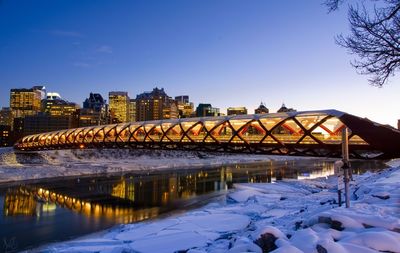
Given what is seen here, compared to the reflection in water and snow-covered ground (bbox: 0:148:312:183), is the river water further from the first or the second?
snow-covered ground (bbox: 0:148:312:183)

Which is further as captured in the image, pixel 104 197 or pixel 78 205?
pixel 104 197

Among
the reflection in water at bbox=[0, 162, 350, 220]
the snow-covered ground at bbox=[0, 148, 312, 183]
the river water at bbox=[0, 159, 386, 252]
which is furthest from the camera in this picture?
the snow-covered ground at bbox=[0, 148, 312, 183]

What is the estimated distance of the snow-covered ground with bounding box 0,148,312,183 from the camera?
6035 centimetres

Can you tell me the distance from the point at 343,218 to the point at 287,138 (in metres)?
26.1

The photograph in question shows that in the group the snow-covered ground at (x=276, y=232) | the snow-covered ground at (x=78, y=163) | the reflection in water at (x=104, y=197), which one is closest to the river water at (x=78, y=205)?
the reflection in water at (x=104, y=197)

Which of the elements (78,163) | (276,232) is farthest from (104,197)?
(78,163)

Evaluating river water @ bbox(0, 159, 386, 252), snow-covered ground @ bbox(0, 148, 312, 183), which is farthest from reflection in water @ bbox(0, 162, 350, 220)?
snow-covered ground @ bbox(0, 148, 312, 183)

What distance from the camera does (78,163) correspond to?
80.8 meters

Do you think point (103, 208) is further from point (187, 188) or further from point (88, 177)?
point (88, 177)

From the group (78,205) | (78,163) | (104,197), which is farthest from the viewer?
(78,163)

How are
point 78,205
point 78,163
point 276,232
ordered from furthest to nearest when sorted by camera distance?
point 78,163 < point 78,205 < point 276,232

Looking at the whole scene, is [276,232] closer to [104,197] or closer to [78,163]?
[104,197]

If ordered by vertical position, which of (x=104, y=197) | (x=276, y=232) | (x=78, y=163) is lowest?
(x=104, y=197)

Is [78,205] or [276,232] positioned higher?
[276,232]
